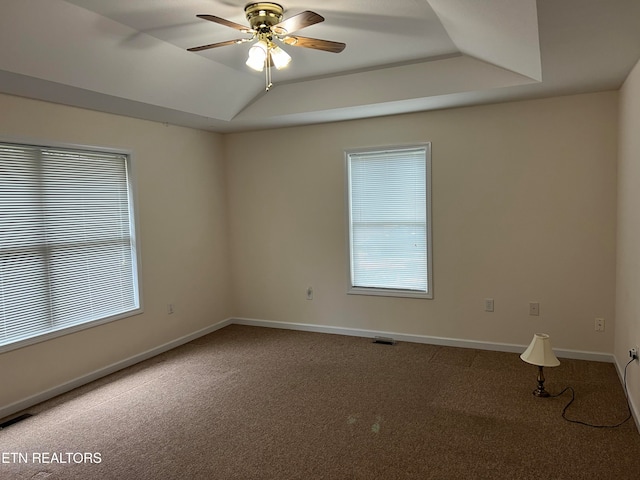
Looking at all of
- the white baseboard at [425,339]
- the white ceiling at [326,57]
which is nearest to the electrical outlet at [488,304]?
the white baseboard at [425,339]

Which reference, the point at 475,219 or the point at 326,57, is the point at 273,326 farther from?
the point at 326,57

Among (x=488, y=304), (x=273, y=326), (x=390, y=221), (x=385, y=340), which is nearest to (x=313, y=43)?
(x=390, y=221)

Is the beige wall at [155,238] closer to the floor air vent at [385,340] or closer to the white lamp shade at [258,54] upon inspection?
the white lamp shade at [258,54]

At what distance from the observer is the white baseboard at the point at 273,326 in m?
3.44

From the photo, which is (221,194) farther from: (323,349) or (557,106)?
(557,106)

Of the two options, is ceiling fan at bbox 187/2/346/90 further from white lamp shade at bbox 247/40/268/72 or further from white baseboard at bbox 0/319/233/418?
white baseboard at bbox 0/319/233/418

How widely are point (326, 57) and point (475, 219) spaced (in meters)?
2.03

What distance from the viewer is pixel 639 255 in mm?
2812

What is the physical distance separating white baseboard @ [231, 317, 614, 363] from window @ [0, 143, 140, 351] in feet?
5.33

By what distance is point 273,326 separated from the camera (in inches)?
212

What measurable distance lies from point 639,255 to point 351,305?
9.06 ft

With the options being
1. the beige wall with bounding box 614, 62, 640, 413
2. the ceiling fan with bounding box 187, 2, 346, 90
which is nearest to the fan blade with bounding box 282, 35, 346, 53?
the ceiling fan with bounding box 187, 2, 346, 90

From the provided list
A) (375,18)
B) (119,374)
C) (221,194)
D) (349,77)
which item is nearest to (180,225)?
(221,194)

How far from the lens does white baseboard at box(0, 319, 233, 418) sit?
10.8 ft
